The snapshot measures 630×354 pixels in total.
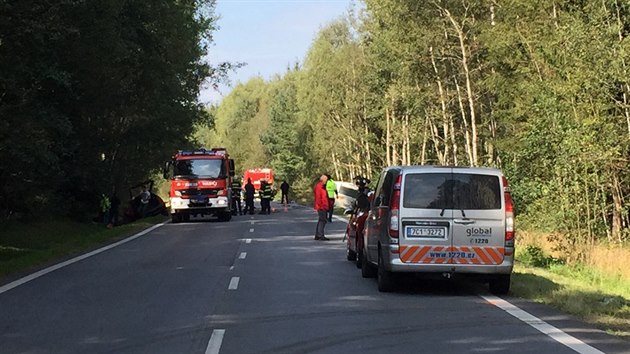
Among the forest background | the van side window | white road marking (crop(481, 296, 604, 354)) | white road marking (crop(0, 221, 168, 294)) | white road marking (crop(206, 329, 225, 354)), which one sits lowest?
white road marking (crop(0, 221, 168, 294))

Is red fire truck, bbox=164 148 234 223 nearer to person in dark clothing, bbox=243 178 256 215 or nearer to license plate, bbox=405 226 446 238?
person in dark clothing, bbox=243 178 256 215

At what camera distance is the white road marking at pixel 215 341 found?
27.9 feet

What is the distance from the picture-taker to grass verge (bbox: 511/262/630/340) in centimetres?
1048

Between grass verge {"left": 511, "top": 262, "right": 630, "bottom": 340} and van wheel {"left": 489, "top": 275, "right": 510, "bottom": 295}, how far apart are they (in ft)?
0.59

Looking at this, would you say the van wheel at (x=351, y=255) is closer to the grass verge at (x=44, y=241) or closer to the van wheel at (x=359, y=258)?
the van wheel at (x=359, y=258)

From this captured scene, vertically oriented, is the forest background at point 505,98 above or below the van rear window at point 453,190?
above

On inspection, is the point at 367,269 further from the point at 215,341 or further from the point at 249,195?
the point at 249,195

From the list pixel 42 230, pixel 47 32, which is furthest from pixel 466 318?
pixel 42 230

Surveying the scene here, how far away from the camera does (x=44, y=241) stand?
25938 millimetres

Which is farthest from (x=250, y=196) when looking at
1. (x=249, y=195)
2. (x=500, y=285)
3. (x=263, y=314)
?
(x=263, y=314)

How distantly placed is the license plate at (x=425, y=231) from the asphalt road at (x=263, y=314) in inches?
36.8

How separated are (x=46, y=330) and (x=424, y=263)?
5483 mm

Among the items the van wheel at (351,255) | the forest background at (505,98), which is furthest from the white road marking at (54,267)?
the forest background at (505,98)

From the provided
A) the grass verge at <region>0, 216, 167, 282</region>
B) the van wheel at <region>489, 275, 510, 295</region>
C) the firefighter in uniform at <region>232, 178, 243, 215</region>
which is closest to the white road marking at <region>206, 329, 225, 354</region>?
the van wheel at <region>489, 275, 510, 295</region>
